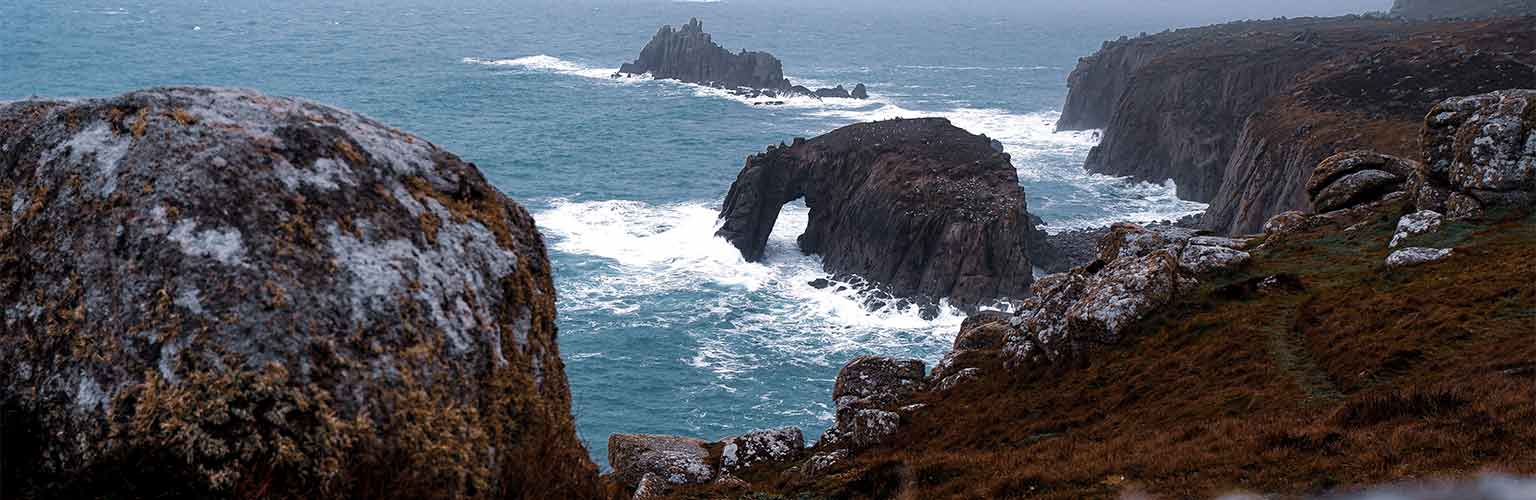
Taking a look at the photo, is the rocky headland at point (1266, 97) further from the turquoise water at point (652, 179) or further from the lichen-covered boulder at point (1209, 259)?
the lichen-covered boulder at point (1209, 259)

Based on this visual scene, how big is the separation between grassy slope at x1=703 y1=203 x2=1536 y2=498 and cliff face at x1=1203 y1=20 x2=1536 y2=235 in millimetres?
37069

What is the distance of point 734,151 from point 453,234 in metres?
107

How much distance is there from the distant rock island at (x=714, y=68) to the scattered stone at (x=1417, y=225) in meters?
133

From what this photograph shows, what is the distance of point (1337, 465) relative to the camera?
10938 mm

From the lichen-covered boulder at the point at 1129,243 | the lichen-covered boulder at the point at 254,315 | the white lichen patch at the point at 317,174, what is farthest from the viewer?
the lichen-covered boulder at the point at 1129,243

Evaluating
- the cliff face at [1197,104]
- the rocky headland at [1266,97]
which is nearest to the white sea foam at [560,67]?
the rocky headland at [1266,97]

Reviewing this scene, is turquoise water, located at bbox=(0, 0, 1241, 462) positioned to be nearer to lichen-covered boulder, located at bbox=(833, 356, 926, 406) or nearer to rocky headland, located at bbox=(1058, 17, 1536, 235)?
rocky headland, located at bbox=(1058, 17, 1536, 235)

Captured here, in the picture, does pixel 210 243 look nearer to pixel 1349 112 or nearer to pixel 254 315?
pixel 254 315

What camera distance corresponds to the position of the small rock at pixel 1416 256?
25.8m

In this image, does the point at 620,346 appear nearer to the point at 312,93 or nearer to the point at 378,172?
the point at 378,172

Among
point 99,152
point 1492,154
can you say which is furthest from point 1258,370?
point 99,152

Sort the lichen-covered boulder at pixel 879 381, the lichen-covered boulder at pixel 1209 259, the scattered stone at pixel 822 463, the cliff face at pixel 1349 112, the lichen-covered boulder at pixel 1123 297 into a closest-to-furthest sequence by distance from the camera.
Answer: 1. the scattered stone at pixel 822 463
2. the lichen-covered boulder at pixel 1123 297
3. the lichen-covered boulder at pixel 879 381
4. the lichen-covered boulder at pixel 1209 259
5. the cliff face at pixel 1349 112

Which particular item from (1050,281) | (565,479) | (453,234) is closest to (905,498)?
(565,479)

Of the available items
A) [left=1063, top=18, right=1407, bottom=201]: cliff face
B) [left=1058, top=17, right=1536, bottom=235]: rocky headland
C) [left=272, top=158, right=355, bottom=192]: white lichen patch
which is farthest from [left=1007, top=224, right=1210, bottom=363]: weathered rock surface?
[left=1063, top=18, right=1407, bottom=201]: cliff face
